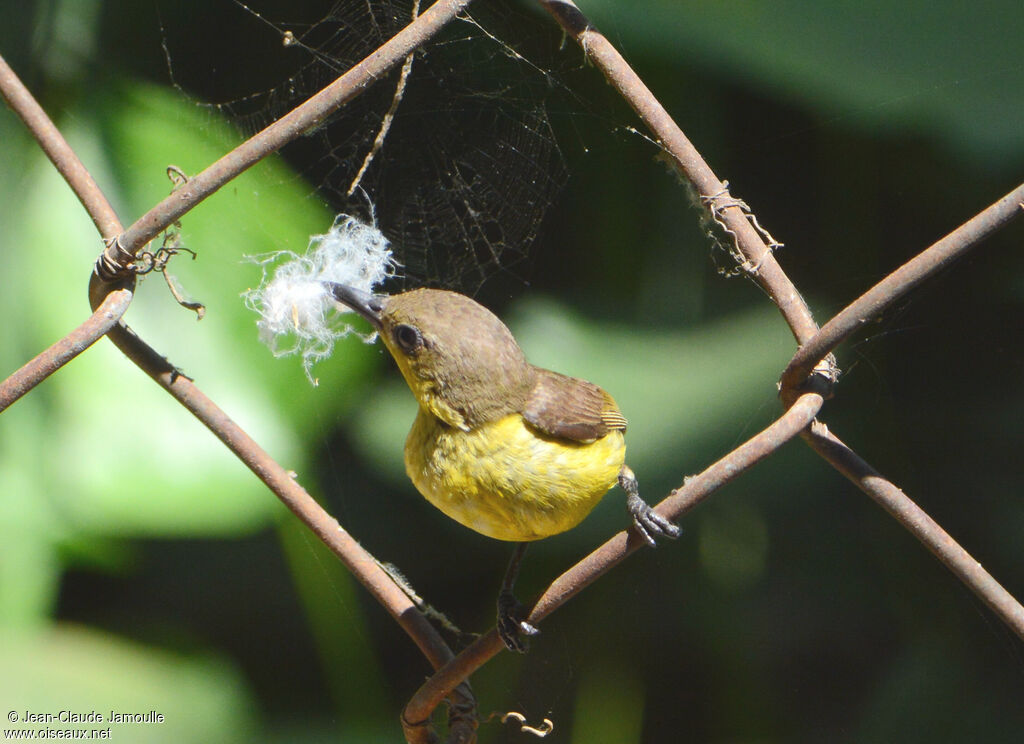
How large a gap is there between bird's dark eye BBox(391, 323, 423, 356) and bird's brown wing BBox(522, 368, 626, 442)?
0.27 meters

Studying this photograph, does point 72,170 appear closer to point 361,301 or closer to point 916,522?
point 361,301

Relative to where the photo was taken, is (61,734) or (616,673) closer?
(61,734)

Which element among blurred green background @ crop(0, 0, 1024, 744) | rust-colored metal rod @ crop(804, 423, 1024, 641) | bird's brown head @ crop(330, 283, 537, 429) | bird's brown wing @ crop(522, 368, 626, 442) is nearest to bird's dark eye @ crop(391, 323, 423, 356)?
bird's brown head @ crop(330, 283, 537, 429)

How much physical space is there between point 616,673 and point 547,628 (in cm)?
23

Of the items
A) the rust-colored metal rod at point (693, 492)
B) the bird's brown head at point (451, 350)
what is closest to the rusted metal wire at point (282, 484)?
the rust-colored metal rod at point (693, 492)

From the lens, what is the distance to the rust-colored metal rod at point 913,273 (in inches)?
41.0

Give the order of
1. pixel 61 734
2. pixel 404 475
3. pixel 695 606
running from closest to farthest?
1. pixel 61 734
2. pixel 695 606
3. pixel 404 475

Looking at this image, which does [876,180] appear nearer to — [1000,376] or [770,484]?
[1000,376]

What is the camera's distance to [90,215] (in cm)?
Answer: 144

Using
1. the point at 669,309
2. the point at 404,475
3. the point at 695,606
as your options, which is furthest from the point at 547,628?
the point at 669,309

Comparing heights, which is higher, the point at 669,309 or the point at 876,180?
the point at 876,180

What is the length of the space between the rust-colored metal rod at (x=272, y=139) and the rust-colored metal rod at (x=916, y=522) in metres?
0.78

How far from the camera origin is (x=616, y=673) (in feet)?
7.93

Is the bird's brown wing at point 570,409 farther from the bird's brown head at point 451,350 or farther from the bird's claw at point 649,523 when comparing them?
the bird's claw at point 649,523
